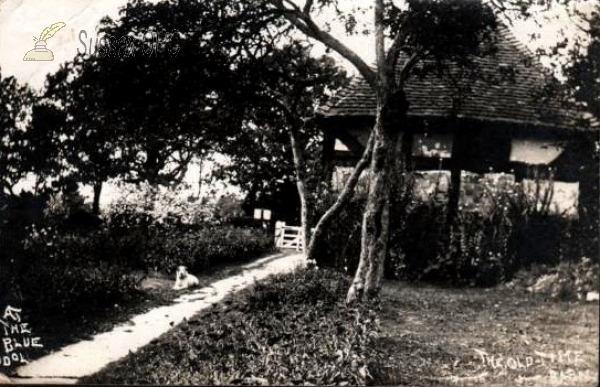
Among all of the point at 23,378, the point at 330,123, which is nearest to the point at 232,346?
the point at 23,378

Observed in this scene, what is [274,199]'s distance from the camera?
27.5 ft

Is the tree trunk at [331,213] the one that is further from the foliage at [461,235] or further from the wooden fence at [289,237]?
the foliage at [461,235]

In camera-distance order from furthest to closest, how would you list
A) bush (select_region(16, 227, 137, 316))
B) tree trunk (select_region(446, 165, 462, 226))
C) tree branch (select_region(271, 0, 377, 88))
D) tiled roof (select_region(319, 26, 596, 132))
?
1. tree trunk (select_region(446, 165, 462, 226))
2. tree branch (select_region(271, 0, 377, 88))
3. tiled roof (select_region(319, 26, 596, 132))
4. bush (select_region(16, 227, 137, 316))

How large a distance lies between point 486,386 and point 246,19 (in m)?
5.13

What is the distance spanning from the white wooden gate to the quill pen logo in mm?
4139

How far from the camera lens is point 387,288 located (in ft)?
27.6

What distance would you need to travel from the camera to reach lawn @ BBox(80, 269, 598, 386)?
15.3 feet

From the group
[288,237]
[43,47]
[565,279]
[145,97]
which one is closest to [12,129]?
[43,47]

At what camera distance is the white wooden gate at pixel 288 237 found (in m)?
8.56

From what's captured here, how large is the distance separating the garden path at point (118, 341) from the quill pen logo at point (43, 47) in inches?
121

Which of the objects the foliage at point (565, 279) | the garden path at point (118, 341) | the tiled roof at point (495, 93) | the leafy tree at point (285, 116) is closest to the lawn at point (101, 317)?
the garden path at point (118, 341)

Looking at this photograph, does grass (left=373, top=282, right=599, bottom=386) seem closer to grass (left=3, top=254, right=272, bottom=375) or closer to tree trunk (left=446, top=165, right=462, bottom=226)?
tree trunk (left=446, top=165, right=462, bottom=226)

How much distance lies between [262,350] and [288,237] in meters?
4.13

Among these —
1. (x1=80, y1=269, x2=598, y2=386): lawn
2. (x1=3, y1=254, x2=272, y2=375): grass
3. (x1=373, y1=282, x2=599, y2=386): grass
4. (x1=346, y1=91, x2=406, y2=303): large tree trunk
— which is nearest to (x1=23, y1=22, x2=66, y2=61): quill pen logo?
(x1=3, y1=254, x2=272, y2=375): grass
